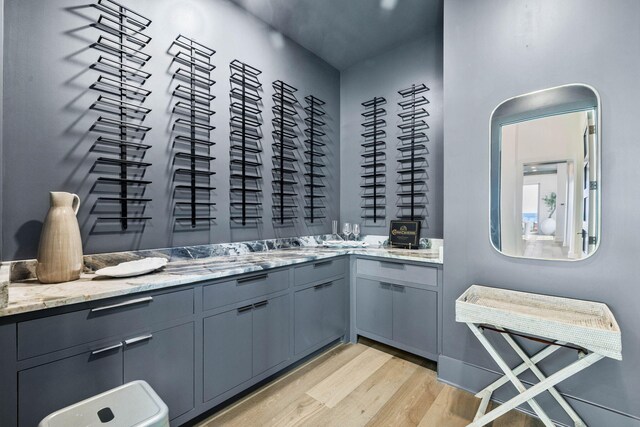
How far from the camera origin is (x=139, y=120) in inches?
77.4

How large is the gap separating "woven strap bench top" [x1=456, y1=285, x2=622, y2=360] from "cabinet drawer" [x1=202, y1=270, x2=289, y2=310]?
1.20 m

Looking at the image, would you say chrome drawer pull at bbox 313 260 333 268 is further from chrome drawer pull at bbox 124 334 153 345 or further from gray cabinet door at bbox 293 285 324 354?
chrome drawer pull at bbox 124 334 153 345

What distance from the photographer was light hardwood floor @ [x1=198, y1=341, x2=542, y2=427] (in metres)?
1.74

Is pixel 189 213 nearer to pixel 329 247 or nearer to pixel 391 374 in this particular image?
pixel 329 247

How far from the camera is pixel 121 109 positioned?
189cm

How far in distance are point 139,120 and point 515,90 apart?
254cm

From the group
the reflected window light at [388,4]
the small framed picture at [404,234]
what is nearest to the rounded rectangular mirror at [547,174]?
the small framed picture at [404,234]

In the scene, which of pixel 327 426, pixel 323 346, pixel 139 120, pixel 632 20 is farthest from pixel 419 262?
pixel 139 120

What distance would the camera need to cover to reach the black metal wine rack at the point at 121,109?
5.89 feet

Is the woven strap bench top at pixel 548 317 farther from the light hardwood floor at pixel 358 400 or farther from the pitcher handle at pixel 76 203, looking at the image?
the pitcher handle at pixel 76 203

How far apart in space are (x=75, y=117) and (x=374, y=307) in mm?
2615

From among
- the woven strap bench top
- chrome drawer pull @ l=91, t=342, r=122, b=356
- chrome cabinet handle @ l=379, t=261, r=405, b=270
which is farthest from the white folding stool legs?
chrome drawer pull @ l=91, t=342, r=122, b=356

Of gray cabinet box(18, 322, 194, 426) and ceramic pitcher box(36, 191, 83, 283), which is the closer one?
gray cabinet box(18, 322, 194, 426)

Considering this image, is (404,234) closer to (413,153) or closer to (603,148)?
(413,153)
